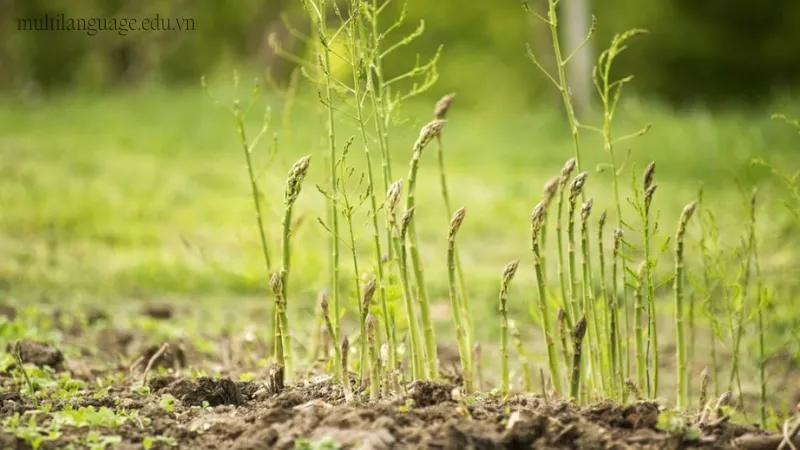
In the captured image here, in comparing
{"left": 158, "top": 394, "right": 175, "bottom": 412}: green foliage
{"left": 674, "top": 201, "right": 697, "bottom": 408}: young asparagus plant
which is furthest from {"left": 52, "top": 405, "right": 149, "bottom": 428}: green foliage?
{"left": 674, "top": 201, "right": 697, "bottom": 408}: young asparagus plant

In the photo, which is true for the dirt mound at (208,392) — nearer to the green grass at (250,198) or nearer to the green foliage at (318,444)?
the green grass at (250,198)

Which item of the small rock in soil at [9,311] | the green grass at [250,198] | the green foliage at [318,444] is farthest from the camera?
the green grass at [250,198]

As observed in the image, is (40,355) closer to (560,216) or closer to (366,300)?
(366,300)

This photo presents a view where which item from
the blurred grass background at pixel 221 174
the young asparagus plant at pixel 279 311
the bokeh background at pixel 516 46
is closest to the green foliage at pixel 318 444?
the young asparagus plant at pixel 279 311

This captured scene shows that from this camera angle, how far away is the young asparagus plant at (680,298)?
116 inches

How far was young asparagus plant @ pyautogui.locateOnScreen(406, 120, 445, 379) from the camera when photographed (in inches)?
113

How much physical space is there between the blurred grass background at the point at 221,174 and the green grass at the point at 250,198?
0.08 ft

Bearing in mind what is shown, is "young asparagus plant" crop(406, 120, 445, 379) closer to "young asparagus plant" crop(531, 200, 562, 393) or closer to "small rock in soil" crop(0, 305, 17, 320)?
"young asparagus plant" crop(531, 200, 562, 393)

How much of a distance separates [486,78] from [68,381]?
25.8 metres

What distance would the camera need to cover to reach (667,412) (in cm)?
260

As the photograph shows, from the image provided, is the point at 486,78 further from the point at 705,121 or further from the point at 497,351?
the point at 497,351

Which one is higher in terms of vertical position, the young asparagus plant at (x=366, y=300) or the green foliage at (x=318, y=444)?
the young asparagus plant at (x=366, y=300)

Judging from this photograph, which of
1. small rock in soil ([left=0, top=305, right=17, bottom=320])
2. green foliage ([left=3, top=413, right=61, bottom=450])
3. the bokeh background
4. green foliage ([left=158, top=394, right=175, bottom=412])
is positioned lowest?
green foliage ([left=3, top=413, right=61, bottom=450])

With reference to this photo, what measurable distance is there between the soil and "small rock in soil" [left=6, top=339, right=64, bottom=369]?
2.48 feet
